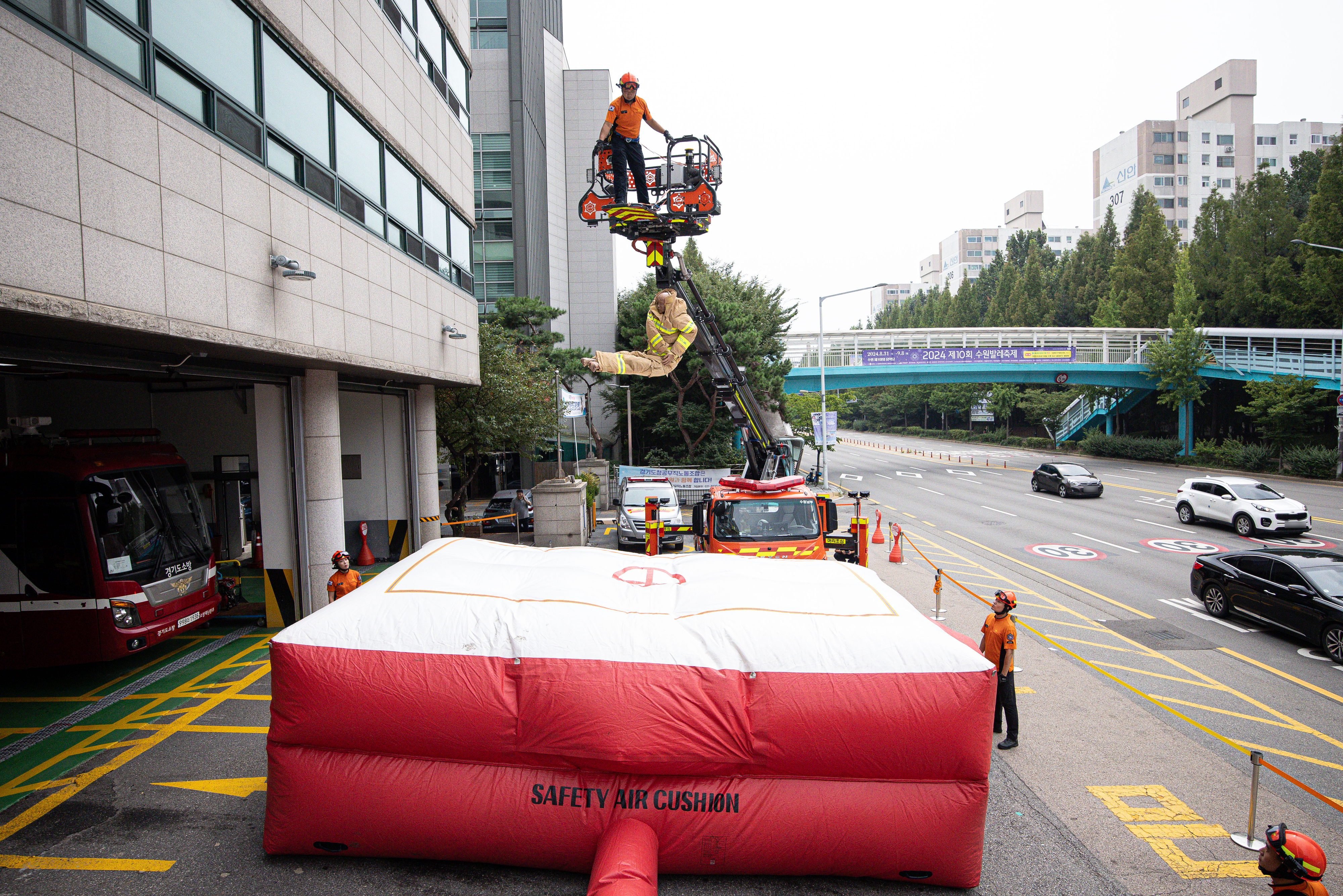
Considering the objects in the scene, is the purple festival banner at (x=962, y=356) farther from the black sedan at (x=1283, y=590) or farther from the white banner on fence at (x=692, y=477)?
the black sedan at (x=1283, y=590)

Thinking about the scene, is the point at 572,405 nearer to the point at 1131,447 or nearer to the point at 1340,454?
the point at 1340,454

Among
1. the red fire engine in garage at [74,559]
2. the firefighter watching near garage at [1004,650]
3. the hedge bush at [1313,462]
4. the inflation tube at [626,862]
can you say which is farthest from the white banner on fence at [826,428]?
the inflation tube at [626,862]

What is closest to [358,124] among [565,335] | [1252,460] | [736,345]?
[736,345]

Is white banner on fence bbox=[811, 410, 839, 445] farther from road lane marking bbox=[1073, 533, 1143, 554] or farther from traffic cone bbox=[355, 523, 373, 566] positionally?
traffic cone bbox=[355, 523, 373, 566]

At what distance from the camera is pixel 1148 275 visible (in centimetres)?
5178

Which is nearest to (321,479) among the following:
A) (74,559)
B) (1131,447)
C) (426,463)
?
(74,559)

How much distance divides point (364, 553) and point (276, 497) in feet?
18.7

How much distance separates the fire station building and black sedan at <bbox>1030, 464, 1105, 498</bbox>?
2458 cm

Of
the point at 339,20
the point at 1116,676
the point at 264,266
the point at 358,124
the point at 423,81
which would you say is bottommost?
the point at 1116,676

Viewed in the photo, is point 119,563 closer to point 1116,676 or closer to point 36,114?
point 36,114

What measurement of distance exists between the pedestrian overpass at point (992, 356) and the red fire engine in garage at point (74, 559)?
35.6m

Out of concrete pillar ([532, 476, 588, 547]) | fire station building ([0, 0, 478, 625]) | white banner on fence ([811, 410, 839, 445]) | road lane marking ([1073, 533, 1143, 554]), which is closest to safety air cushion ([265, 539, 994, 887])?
fire station building ([0, 0, 478, 625])

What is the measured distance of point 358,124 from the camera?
11781 mm

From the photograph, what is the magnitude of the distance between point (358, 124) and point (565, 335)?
30.6m
